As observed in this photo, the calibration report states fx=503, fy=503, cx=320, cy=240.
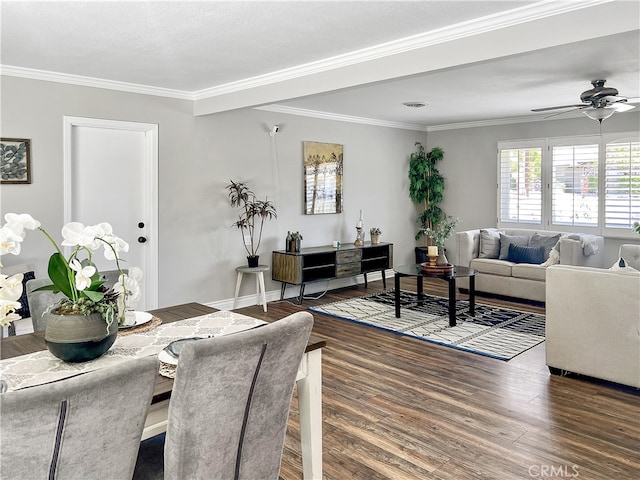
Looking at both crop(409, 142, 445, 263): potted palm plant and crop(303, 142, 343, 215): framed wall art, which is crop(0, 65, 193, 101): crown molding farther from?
crop(409, 142, 445, 263): potted palm plant

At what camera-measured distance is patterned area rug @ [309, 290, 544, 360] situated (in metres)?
4.40

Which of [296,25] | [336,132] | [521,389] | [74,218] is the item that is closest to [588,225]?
[336,132]

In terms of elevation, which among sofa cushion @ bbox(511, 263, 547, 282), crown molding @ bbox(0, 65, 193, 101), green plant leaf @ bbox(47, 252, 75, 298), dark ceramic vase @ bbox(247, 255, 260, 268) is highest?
Answer: crown molding @ bbox(0, 65, 193, 101)

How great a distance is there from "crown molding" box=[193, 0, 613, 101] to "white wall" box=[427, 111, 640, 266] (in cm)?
444

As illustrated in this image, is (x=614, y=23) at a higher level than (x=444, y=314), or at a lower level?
higher

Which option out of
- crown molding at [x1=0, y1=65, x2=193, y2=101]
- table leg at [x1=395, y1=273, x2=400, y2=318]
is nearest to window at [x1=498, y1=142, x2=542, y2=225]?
table leg at [x1=395, y1=273, x2=400, y2=318]

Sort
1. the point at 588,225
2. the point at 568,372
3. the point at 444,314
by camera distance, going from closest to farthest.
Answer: the point at 568,372 → the point at 444,314 → the point at 588,225

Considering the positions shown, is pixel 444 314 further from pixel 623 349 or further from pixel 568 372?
pixel 623 349

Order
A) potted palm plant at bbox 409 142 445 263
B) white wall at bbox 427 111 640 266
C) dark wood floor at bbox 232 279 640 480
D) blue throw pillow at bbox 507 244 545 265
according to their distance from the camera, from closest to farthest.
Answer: dark wood floor at bbox 232 279 640 480, blue throw pillow at bbox 507 244 545 265, white wall at bbox 427 111 640 266, potted palm plant at bbox 409 142 445 263

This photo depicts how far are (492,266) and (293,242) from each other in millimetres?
2504

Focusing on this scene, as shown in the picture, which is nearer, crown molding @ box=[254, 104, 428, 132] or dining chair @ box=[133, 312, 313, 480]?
dining chair @ box=[133, 312, 313, 480]

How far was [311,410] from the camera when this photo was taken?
6.82ft

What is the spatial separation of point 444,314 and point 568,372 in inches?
70.9

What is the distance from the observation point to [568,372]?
12.1 feet
